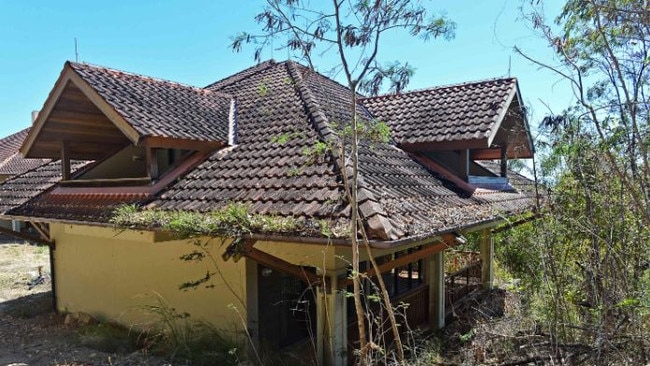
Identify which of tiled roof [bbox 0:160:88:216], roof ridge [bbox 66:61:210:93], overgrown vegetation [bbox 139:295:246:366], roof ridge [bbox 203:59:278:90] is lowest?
overgrown vegetation [bbox 139:295:246:366]

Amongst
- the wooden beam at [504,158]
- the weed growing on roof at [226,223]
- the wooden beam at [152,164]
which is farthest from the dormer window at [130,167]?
the wooden beam at [504,158]

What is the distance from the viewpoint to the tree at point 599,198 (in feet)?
14.9

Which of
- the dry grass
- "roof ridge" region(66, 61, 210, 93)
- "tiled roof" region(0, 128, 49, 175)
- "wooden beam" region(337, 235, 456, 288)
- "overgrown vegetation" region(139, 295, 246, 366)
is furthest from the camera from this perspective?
"tiled roof" region(0, 128, 49, 175)

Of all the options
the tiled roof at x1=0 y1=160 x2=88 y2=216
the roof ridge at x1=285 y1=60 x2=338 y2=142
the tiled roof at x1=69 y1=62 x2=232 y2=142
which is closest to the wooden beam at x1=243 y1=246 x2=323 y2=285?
the roof ridge at x1=285 y1=60 x2=338 y2=142

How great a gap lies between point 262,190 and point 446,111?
17.5ft

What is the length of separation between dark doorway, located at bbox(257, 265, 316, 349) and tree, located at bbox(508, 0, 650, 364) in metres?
3.79

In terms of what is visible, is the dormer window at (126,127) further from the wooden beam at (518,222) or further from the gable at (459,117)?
the wooden beam at (518,222)

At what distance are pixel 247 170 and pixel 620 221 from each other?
5.39 m

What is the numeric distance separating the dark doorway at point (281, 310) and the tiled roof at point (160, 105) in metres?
A: 2.96

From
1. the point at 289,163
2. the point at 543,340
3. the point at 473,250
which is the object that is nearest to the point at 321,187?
the point at 289,163

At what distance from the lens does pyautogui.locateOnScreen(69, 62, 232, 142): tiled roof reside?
7.35 metres

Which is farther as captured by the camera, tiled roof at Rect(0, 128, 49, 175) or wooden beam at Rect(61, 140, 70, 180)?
tiled roof at Rect(0, 128, 49, 175)

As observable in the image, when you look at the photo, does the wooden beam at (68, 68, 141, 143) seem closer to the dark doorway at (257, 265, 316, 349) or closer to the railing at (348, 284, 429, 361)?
the dark doorway at (257, 265, 316, 349)

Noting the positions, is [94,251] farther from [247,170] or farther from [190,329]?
[247,170]
